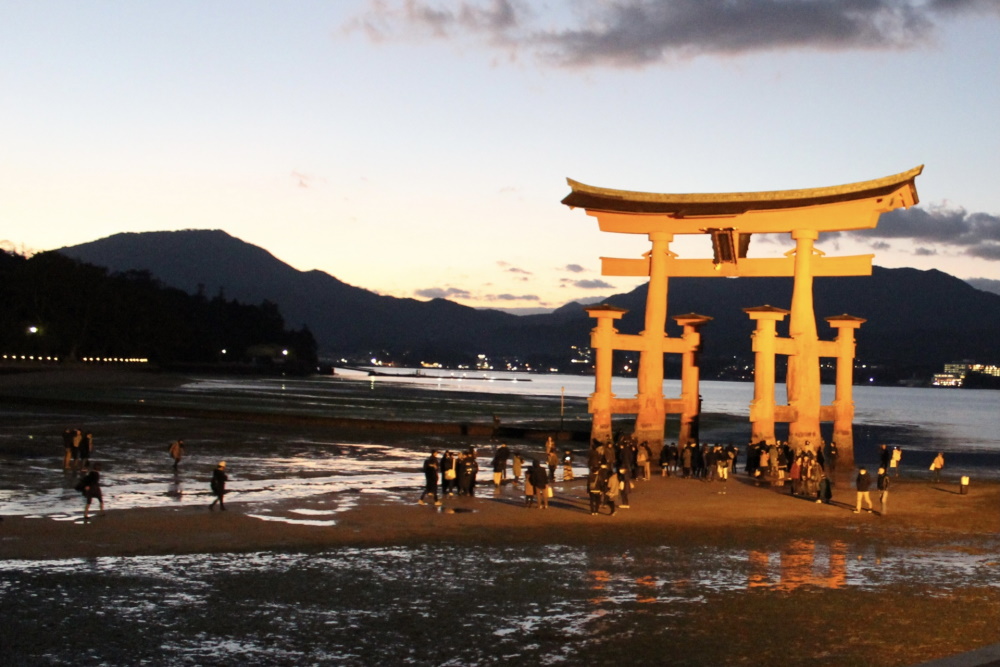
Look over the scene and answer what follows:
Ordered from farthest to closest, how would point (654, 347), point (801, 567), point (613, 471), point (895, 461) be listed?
point (895, 461)
point (654, 347)
point (613, 471)
point (801, 567)

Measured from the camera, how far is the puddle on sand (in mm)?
11695

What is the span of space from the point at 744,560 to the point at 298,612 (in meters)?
8.44

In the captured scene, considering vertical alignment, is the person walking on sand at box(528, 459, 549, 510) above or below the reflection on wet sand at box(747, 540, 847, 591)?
above

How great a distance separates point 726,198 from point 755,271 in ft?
10.7

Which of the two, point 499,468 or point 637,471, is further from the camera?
point 637,471

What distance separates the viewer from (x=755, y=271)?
120 feet

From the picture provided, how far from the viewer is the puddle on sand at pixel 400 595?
460 inches

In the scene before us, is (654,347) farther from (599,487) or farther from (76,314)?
(76,314)

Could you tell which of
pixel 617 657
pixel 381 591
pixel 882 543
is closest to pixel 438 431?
pixel 882 543

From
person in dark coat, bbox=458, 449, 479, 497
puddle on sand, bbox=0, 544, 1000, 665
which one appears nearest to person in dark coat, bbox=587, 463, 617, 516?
person in dark coat, bbox=458, 449, 479, 497

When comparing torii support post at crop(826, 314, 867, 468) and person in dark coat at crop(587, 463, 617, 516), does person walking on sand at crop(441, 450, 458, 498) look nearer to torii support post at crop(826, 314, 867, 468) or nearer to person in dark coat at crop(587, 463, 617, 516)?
person in dark coat at crop(587, 463, 617, 516)

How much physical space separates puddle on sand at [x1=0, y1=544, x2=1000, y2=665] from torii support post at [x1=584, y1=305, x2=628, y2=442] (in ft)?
55.9

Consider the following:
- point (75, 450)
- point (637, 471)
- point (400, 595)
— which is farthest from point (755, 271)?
point (400, 595)

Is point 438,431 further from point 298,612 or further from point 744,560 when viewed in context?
point 298,612
